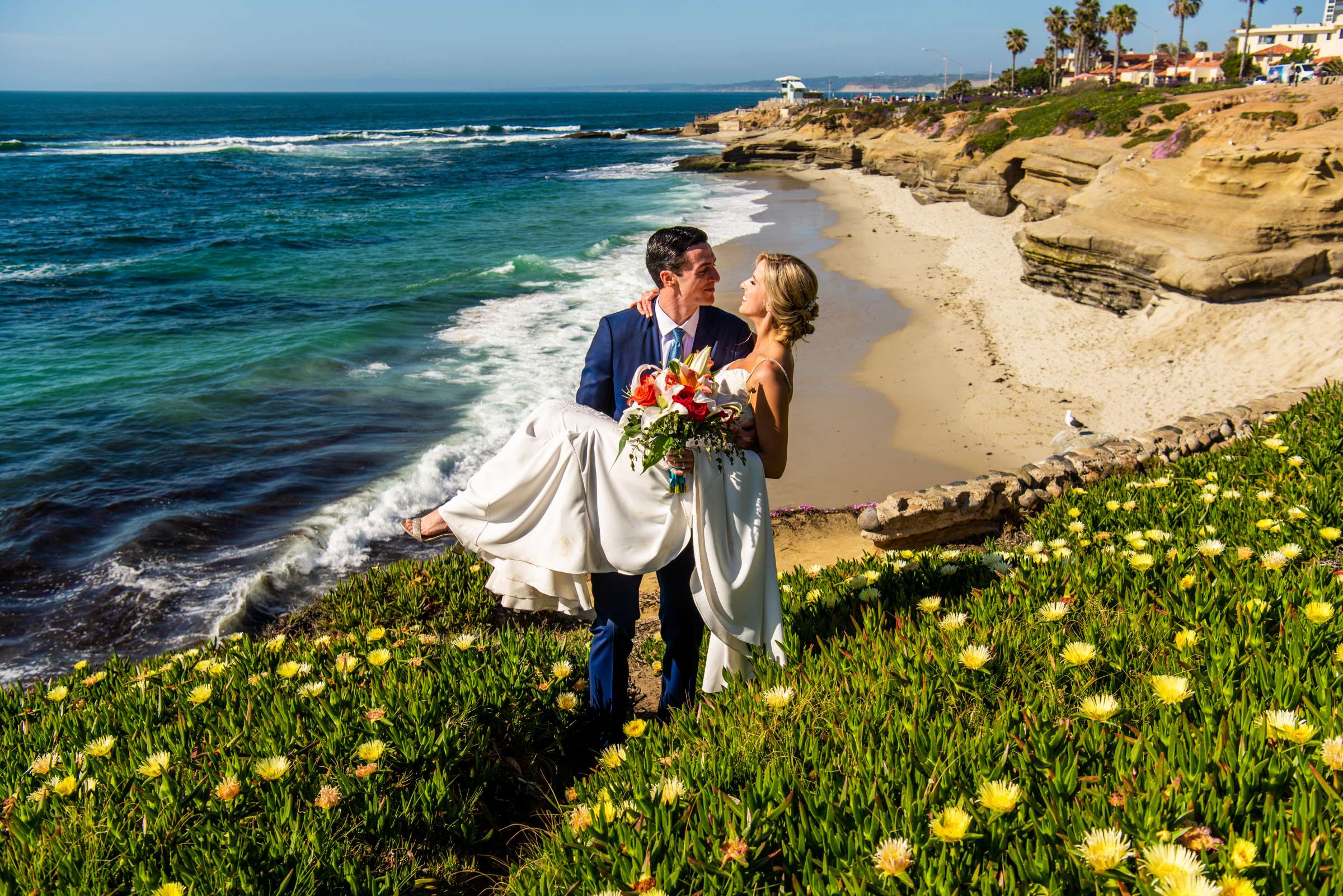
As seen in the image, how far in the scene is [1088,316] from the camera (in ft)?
51.0

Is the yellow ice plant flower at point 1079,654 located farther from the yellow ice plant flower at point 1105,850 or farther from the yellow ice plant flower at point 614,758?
the yellow ice plant flower at point 614,758

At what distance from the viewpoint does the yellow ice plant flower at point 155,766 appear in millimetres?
2637

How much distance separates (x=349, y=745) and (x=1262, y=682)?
8.82 feet

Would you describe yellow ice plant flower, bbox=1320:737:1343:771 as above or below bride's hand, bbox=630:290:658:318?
below

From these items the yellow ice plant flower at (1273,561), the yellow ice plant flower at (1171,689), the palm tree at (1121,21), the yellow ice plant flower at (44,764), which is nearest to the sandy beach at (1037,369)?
the yellow ice plant flower at (1273,561)

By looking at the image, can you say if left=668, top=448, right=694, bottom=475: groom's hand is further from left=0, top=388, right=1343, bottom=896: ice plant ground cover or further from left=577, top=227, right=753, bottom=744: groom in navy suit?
left=0, top=388, right=1343, bottom=896: ice plant ground cover

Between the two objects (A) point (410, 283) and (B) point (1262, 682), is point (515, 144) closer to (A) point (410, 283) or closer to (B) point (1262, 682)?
(A) point (410, 283)

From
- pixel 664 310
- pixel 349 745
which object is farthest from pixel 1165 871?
pixel 664 310

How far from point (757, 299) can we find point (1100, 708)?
69.5 inches

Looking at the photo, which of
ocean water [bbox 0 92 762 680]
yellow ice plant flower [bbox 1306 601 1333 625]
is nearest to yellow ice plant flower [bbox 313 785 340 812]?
yellow ice plant flower [bbox 1306 601 1333 625]

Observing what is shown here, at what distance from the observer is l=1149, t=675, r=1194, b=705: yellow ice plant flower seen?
2314 millimetres

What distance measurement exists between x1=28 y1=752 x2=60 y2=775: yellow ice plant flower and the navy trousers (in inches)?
71.6

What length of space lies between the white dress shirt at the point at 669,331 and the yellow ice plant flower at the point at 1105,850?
7.41 feet

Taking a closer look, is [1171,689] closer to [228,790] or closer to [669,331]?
[669,331]
